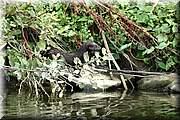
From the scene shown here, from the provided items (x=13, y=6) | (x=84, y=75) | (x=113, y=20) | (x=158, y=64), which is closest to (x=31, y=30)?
(x=13, y=6)

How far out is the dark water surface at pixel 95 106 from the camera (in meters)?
1.70

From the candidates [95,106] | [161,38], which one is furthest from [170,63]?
[95,106]

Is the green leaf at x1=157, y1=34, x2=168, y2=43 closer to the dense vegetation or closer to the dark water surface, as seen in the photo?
the dense vegetation

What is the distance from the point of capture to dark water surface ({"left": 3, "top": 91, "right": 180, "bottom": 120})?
5.58 ft

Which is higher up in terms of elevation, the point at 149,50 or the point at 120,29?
the point at 120,29

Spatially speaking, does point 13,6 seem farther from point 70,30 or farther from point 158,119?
point 70,30

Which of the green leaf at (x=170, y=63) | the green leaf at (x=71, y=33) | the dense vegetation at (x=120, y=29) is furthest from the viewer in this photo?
the green leaf at (x=71, y=33)

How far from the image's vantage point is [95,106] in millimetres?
1923

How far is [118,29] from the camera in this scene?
2.77 metres

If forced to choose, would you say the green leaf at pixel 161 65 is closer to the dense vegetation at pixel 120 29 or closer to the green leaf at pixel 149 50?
the dense vegetation at pixel 120 29

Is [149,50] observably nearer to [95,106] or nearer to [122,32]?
[122,32]

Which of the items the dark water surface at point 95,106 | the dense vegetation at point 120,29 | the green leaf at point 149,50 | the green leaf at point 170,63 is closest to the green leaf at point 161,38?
the dense vegetation at point 120,29

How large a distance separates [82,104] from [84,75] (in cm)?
22

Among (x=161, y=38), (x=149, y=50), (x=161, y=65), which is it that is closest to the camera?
(x=161, y=38)
